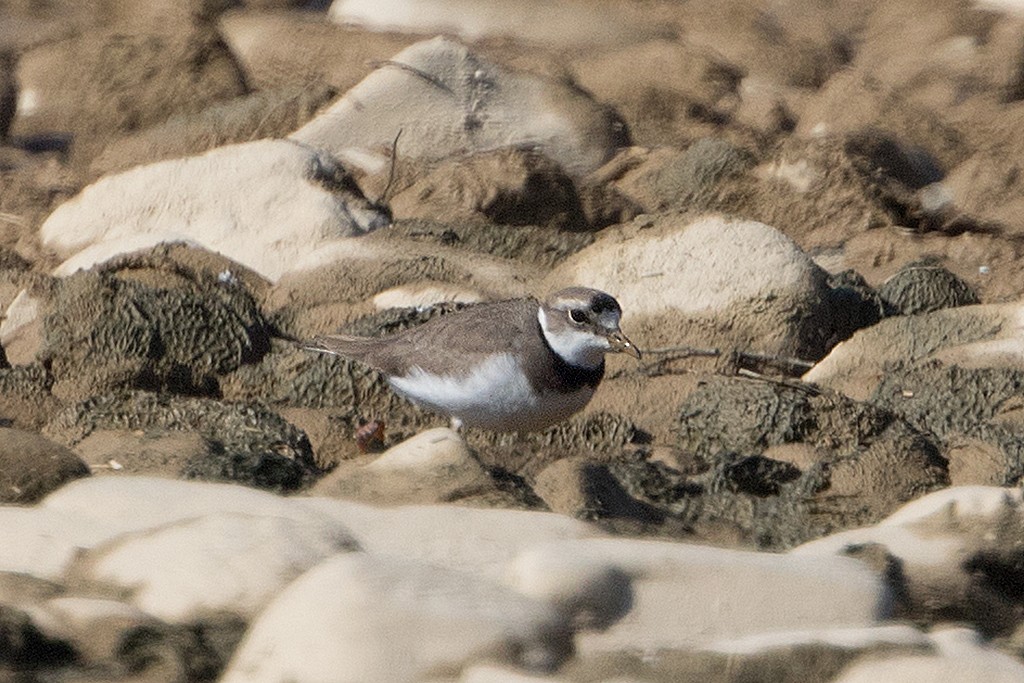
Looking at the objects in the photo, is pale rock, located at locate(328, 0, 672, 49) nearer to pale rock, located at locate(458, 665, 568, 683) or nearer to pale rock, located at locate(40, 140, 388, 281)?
pale rock, located at locate(40, 140, 388, 281)

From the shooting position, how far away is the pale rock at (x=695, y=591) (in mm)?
4406

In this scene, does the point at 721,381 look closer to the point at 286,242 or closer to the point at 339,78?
the point at 286,242

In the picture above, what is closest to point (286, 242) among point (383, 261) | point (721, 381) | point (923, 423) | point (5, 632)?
point (383, 261)

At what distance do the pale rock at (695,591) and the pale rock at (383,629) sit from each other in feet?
0.48

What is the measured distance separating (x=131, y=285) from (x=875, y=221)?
220 inches

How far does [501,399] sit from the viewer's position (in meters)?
7.06

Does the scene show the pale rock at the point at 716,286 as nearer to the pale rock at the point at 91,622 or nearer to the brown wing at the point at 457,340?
the brown wing at the point at 457,340

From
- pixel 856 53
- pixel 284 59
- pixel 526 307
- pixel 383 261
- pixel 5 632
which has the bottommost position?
pixel 856 53

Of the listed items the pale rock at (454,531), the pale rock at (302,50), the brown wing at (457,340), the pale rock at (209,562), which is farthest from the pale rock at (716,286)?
the pale rock at (302,50)

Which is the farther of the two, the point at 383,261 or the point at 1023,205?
the point at 1023,205

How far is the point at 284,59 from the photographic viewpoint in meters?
14.5

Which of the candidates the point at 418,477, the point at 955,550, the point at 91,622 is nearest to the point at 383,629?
the point at 91,622

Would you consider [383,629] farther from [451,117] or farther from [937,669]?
[451,117]

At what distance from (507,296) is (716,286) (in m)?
1.24
